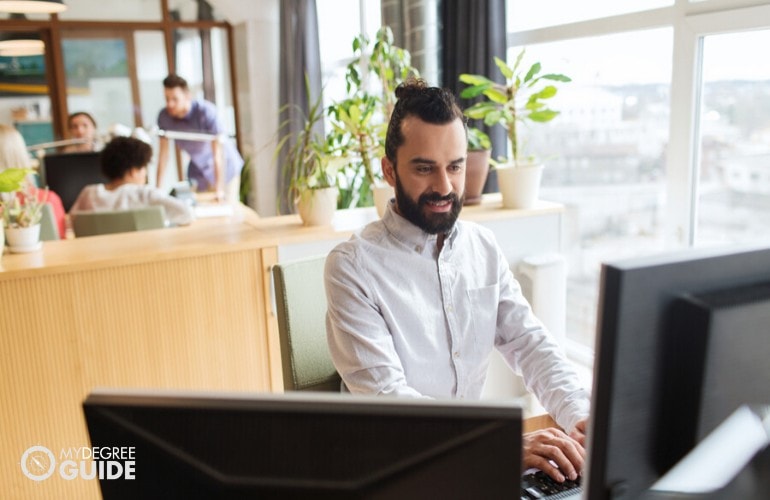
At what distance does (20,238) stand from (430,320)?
5.01 ft

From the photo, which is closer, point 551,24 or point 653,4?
point 653,4

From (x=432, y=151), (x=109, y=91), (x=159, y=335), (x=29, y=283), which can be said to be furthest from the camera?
(x=109, y=91)

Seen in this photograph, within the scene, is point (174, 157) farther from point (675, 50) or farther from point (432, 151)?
point (432, 151)

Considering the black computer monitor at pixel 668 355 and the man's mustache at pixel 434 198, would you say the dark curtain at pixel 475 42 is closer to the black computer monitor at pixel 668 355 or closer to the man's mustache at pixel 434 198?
the man's mustache at pixel 434 198

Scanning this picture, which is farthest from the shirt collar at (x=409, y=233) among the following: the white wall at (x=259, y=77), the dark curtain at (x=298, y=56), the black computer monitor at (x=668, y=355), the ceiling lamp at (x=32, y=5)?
the white wall at (x=259, y=77)

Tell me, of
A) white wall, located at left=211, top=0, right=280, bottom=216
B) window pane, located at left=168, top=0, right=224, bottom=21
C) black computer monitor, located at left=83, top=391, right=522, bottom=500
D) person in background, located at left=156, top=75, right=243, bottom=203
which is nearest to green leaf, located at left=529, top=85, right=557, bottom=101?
black computer monitor, located at left=83, top=391, right=522, bottom=500

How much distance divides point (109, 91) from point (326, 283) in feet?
17.8

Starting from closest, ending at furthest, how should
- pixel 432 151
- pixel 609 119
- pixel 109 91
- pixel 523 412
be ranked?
pixel 523 412 → pixel 432 151 → pixel 609 119 → pixel 109 91

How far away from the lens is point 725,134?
246 centimetres

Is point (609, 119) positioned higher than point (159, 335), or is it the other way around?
point (609, 119)

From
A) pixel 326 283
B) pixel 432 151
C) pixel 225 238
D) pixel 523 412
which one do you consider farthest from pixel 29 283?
pixel 523 412

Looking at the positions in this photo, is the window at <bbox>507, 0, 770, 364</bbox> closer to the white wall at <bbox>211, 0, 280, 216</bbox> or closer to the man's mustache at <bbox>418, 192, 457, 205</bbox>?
the man's mustache at <bbox>418, 192, 457, 205</bbox>

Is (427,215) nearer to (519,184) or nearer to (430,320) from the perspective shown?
(430,320)

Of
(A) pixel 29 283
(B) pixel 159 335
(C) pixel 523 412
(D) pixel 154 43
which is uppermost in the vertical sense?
(D) pixel 154 43
